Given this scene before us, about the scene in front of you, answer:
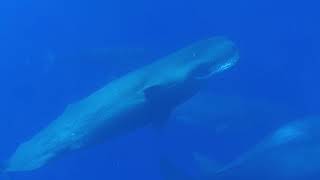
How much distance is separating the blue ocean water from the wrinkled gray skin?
2.86 m

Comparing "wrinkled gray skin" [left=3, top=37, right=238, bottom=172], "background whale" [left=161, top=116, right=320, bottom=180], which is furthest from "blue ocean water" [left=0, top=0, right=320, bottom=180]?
"wrinkled gray skin" [left=3, top=37, right=238, bottom=172]

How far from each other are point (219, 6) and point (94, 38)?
7.59 ft

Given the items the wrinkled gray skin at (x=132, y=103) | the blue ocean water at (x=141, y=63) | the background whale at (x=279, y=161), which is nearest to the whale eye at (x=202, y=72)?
the wrinkled gray skin at (x=132, y=103)

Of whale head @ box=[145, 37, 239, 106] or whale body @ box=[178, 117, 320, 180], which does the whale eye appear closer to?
whale head @ box=[145, 37, 239, 106]

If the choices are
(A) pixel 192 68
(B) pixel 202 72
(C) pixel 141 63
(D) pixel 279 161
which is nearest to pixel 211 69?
(B) pixel 202 72

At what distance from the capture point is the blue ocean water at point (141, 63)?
36.2 feet

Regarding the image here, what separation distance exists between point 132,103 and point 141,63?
3448 mm

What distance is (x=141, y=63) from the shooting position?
441 inches

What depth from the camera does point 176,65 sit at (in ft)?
25.1

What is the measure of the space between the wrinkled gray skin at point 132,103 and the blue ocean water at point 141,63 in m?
2.86

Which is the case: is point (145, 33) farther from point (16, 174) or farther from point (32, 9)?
point (16, 174)

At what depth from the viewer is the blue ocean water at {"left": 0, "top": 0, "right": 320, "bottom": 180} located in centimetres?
1102

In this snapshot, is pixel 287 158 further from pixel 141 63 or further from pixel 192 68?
pixel 192 68

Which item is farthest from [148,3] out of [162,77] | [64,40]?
[162,77]
